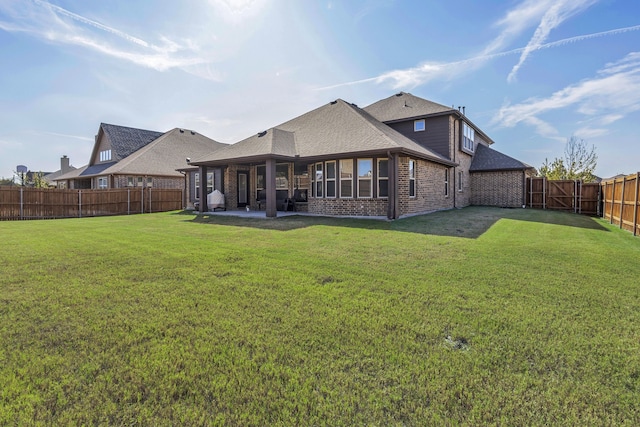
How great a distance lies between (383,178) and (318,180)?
307 centimetres

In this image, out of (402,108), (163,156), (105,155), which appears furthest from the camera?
A: (105,155)

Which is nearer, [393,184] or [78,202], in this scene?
[393,184]

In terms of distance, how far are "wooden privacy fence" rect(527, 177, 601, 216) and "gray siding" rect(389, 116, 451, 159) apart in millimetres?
7563

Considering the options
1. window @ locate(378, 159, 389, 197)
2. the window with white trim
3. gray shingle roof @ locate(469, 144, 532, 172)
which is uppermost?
gray shingle roof @ locate(469, 144, 532, 172)

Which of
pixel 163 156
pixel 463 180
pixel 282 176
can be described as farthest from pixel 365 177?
pixel 163 156

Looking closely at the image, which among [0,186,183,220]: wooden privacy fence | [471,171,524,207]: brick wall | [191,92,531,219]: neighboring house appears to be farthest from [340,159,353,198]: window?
[0,186,183,220]: wooden privacy fence

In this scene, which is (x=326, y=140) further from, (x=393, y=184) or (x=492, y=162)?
(x=492, y=162)

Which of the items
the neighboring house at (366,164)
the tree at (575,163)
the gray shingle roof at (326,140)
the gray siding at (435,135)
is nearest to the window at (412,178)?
the neighboring house at (366,164)

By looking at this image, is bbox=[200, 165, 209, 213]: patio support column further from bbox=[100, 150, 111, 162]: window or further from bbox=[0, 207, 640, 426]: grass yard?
bbox=[100, 150, 111, 162]: window

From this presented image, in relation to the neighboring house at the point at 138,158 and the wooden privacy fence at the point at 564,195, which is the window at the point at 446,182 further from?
the neighboring house at the point at 138,158

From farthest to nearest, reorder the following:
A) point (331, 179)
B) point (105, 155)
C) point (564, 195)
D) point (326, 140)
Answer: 1. point (105, 155)
2. point (564, 195)
3. point (326, 140)
4. point (331, 179)

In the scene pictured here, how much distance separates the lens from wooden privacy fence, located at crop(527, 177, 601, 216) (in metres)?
17.4

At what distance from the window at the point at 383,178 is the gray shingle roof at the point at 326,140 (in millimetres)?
897

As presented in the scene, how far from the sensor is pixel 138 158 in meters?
24.5
